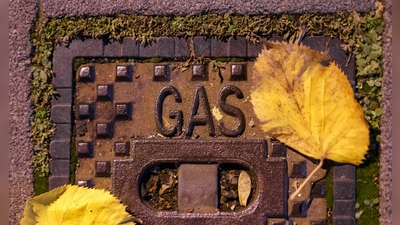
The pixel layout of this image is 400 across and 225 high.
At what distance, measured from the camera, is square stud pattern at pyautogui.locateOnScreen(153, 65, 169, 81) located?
211cm

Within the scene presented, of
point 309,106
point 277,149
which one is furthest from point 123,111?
point 309,106

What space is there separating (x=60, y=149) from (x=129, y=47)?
65 centimetres

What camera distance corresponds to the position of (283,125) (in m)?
2.02

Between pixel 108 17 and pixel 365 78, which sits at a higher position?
pixel 108 17

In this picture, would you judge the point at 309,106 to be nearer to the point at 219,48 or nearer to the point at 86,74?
the point at 219,48

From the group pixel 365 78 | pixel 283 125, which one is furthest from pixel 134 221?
pixel 365 78

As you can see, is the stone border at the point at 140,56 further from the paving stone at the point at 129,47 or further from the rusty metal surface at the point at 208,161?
the rusty metal surface at the point at 208,161

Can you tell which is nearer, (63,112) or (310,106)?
(310,106)

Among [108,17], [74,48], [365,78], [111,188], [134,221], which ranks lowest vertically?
[134,221]

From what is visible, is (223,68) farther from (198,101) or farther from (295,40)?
(295,40)

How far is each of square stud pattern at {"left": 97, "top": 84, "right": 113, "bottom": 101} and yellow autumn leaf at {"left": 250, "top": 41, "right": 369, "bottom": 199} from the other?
0.75 m

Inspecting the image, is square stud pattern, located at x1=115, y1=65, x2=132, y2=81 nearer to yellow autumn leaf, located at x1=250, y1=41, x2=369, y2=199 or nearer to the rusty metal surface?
the rusty metal surface

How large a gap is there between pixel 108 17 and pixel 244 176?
3.63 ft

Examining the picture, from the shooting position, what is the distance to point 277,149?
209 centimetres
